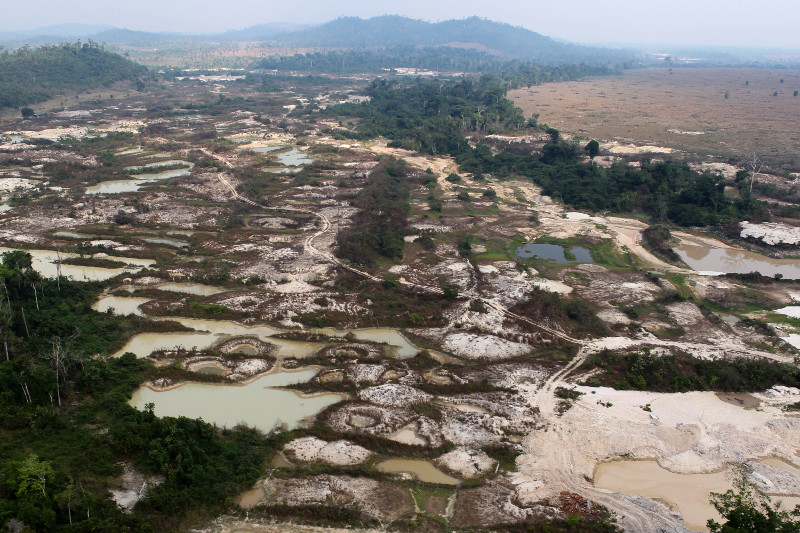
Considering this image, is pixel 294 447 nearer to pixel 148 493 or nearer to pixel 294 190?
pixel 148 493

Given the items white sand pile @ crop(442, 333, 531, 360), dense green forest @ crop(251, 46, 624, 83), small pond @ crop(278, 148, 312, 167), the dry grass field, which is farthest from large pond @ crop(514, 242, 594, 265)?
dense green forest @ crop(251, 46, 624, 83)

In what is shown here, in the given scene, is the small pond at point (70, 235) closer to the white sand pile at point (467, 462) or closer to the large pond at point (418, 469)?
the large pond at point (418, 469)

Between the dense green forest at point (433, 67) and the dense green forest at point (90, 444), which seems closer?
the dense green forest at point (90, 444)

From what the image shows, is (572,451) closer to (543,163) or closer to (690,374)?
(690,374)

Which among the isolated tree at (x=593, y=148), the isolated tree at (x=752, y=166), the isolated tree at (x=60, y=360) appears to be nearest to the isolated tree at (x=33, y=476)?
the isolated tree at (x=60, y=360)

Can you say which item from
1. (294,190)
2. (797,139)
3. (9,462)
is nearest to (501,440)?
(9,462)

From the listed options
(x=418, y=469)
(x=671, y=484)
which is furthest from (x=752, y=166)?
(x=418, y=469)
